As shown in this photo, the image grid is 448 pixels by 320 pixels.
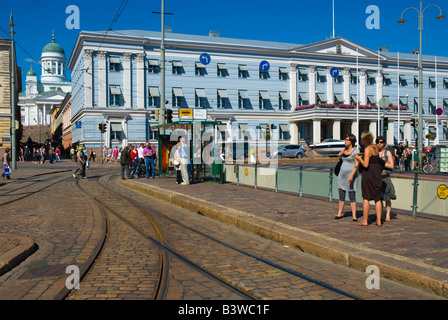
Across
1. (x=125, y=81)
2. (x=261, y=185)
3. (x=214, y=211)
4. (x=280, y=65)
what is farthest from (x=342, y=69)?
(x=214, y=211)

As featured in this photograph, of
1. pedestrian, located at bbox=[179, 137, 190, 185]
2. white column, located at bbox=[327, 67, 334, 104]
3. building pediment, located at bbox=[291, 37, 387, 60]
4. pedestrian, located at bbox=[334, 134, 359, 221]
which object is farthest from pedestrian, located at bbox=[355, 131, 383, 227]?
white column, located at bbox=[327, 67, 334, 104]

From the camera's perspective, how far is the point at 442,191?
914cm

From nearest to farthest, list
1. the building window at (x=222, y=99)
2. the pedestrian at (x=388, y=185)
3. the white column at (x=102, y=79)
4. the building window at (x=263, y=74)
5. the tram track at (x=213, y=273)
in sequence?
the tram track at (x=213, y=273) → the pedestrian at (x=388, y=185) → the white column at (x=102, y=79) → the building window at (x=222, y=99) → the building window at (x=263, y=74)

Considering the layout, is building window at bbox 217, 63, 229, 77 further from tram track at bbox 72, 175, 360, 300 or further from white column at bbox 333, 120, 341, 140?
tram track at bbox 72, 175, 360, 300

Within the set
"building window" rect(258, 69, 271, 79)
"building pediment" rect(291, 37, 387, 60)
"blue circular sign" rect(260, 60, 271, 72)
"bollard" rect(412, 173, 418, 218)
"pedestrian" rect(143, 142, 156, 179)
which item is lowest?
"bollard" rect(412, 173, 418, 218)

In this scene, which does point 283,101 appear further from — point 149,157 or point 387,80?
point 149,157

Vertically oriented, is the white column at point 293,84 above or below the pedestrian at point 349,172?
above

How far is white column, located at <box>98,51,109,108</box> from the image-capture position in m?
47.0

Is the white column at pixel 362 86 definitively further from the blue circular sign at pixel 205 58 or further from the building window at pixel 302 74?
the blue circular sign at pixel 205 58

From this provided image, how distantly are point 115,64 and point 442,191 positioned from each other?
43.3 meters

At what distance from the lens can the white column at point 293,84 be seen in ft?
181

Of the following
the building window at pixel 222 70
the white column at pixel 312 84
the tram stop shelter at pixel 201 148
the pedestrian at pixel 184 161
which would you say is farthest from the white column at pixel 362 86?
the pedestrian at pixel 184 161

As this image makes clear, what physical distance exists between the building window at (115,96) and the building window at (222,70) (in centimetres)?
1181

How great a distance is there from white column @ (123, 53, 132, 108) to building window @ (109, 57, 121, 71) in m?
0.63
